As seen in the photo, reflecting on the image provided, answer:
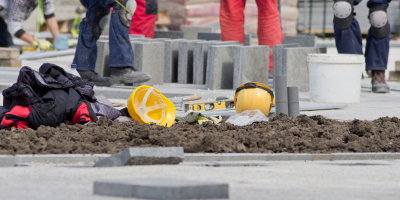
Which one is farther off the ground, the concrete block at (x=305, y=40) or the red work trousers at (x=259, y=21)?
the red work trousers at (x=259, y=21)

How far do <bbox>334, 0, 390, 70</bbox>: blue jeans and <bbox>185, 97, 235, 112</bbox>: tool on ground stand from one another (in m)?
2.25

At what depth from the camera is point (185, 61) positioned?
7.47 meters

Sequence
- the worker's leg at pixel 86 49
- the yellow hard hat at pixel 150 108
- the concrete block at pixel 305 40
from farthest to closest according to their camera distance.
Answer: the concrete block at pixel 305 40
the worker's leg at pixel 86 49
the yellow hard hat at pixel 150 108

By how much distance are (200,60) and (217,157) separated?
4.22 m

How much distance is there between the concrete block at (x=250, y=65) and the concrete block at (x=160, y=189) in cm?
444

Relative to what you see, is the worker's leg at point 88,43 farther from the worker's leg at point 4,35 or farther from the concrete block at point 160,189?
the concrete block at point 160,189

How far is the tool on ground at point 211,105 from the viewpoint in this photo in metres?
4.90

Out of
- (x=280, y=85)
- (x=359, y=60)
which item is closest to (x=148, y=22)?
(x=359, y=60)

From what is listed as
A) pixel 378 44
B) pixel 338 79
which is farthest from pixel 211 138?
pixel 378 44

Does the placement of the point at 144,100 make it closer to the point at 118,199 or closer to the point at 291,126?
the point at 291,126

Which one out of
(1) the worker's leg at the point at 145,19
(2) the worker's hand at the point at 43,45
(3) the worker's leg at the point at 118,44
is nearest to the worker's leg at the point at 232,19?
(1) the worker's leg at the point at 145,19

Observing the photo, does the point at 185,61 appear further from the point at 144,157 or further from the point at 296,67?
the point at 144,157

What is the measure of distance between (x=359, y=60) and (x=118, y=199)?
13.5 ft

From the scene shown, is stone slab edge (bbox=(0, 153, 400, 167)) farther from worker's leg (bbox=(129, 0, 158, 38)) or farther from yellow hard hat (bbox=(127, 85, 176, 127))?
worker's leg (bbox=(129, 0, 158, 38))
